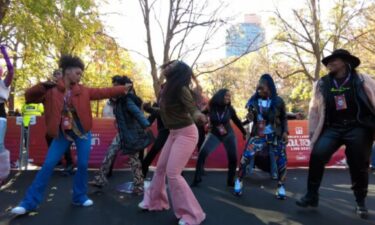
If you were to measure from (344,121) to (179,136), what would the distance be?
198 cm

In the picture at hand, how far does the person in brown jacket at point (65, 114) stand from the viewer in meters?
4.81

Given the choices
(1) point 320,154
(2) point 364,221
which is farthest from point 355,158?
(2) point 364,221

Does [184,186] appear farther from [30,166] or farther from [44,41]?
[44,41]

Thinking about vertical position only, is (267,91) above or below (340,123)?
above

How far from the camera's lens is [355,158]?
15.8 ft

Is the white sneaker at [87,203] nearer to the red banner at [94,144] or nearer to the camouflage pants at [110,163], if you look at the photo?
the camouflage pants at [110,163]

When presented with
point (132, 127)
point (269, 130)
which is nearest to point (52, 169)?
point (132, 127)

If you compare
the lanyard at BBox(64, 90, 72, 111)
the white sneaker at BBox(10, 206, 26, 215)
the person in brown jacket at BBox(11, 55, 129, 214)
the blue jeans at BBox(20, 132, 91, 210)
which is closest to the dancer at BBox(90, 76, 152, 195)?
the person in brown jacket at BBox(11, 55, 129, 214)

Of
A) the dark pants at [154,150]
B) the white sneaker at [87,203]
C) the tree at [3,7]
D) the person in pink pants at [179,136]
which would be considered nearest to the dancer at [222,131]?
the dark pants at [154,150]

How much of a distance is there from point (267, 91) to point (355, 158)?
64.6 inches

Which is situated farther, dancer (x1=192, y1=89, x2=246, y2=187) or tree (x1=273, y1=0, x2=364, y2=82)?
tree (x1=273, y1=0, x2=364, y2=82)

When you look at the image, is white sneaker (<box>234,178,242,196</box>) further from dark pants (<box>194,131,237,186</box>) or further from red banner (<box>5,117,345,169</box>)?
red banner (<box>5,117,345,169</box>)

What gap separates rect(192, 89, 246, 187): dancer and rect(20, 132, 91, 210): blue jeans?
2.36m

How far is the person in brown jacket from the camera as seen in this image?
4809mm
